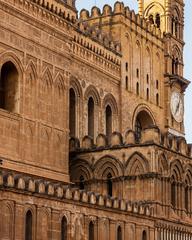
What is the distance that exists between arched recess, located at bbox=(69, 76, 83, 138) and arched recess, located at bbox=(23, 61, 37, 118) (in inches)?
290

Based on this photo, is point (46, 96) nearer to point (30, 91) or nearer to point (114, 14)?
point (30, 91)

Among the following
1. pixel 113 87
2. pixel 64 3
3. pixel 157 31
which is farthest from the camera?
pixel 157 31

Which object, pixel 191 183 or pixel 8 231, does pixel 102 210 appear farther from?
pixel 191 183

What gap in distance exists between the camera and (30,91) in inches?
1638

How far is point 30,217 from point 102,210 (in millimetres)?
5837

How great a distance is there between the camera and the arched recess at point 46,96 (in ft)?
139

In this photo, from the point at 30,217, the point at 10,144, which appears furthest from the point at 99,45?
the point at 30,217

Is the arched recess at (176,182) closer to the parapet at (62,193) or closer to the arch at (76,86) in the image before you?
the parapet at (62,193)

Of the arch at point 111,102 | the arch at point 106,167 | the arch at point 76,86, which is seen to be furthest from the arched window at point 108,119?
the arch at point 106,167

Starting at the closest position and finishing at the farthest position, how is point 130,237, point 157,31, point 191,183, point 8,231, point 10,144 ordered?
point 8,231, point 10,144, point 130,237, point 191,183, point 157,31

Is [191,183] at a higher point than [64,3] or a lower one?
lower

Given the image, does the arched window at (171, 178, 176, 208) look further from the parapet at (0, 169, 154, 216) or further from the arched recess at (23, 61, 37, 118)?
the arched recess at (23, 61, 37, 118)

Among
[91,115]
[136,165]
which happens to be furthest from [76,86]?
[136,165]

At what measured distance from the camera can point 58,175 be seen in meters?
42.9
